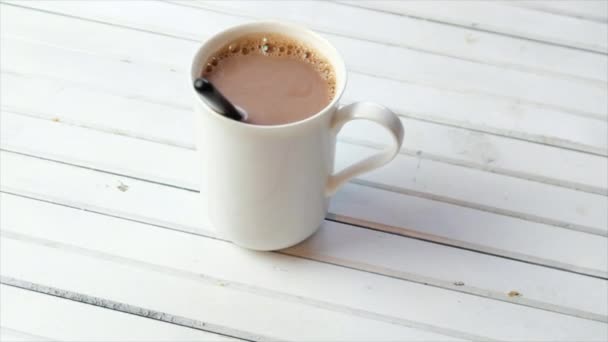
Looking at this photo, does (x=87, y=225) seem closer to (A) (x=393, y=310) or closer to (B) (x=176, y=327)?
(B) (x=176, y=327)

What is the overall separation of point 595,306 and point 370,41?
14.8 inches

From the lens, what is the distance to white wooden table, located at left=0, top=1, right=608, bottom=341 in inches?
23.8

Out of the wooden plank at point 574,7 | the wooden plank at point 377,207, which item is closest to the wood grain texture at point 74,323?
the wooden plank at point 377,207

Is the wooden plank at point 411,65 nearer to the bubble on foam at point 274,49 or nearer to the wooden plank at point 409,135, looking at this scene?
the wooden plank at point 409,135

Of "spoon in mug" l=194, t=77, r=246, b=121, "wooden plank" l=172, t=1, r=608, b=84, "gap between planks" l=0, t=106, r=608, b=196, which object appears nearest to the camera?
"spoon in mug" l=194, t=77, r=246, b=121

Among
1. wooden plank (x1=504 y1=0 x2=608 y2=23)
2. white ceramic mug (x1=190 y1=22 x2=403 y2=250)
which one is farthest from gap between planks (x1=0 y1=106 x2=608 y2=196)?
wooden plank (x1=504 y1=0 x2=608 y2=23)

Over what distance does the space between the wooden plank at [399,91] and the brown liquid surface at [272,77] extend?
0.61ft

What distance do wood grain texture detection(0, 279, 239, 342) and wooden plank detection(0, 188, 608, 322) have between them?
6 cm

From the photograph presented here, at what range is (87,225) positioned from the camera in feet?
2.12

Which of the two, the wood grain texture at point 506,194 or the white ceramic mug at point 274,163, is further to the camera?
the wood grain texture at point 506,194

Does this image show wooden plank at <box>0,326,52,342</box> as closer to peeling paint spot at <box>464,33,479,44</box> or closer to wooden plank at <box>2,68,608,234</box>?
wooden plank at <box>2,68,608,234</box>

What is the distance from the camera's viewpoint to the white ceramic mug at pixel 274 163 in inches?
20.6

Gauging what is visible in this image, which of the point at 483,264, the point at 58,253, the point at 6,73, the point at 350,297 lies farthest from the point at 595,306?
the point at 6,73

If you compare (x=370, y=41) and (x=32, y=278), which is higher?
(x=370, y=41)
